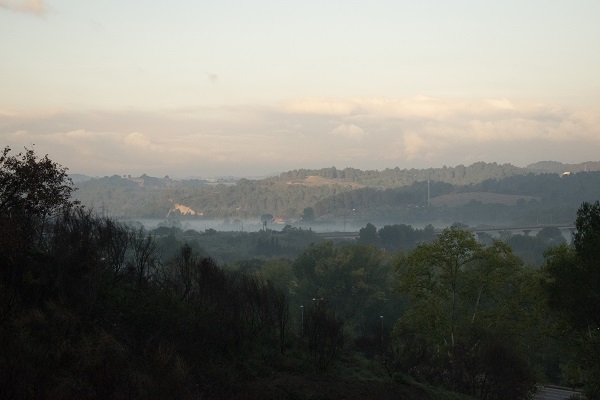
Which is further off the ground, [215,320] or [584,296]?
[584,296]

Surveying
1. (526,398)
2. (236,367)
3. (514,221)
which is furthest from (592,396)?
(514,221)

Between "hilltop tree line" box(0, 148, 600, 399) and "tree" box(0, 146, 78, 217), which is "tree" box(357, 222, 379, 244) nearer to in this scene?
"hilltop tree line" box(0, 148, 600, 399)

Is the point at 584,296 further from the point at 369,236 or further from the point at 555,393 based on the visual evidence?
the point at 369,236

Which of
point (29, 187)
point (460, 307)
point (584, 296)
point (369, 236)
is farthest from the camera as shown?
point (369, 236)

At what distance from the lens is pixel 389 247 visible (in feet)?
407

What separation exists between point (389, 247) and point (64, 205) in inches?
4167

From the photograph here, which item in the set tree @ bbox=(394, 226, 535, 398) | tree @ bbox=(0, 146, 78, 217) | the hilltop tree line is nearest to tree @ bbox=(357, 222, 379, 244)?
the hilltop tree line

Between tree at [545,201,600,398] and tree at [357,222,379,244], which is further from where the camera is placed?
tree at [357,222,379,244]

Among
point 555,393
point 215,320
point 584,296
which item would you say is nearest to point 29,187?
point 215,320

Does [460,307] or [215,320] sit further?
[460,307]

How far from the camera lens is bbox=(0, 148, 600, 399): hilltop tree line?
628 inches

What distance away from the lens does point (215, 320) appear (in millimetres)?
20625

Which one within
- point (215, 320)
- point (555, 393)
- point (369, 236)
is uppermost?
point (215, 320)

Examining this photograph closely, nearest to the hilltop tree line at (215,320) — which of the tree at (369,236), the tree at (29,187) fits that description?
the tree at (29,187)
